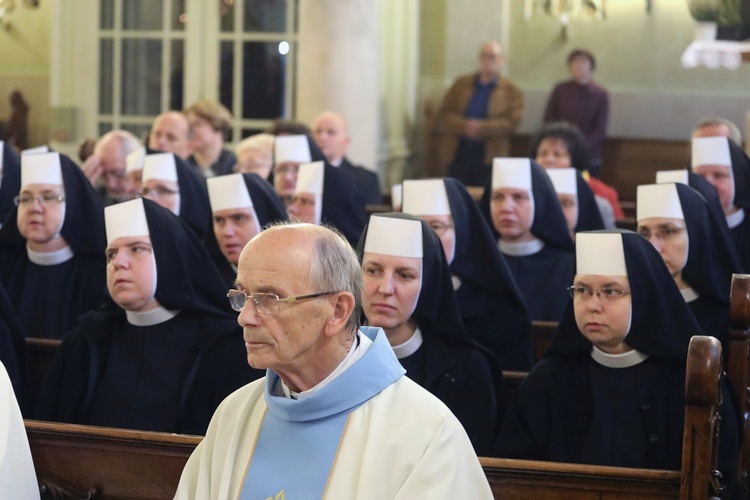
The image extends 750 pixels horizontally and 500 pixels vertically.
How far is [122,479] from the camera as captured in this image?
3771mm

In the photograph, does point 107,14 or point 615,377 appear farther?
point 107,14

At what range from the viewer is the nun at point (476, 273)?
551 centimetres

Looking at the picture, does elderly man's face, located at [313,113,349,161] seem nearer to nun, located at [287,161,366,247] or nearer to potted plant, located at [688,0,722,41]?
nun, located at [287,161,366,247]

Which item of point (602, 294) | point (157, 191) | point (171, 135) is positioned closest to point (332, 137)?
point (171, 135)

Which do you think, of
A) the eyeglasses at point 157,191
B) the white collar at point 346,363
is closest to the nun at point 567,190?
the eyeglasses at point 157,191

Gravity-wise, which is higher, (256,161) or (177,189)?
(256,161)

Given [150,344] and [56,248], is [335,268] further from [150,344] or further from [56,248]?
[56,248]

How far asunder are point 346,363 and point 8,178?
204 inches

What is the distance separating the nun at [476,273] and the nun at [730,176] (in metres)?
1.86

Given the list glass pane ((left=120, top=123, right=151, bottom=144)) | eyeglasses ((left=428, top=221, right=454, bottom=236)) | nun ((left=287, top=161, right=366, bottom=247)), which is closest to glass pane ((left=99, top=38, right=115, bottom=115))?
glass pane ((left=120, top=123, right=151, bottom=144))

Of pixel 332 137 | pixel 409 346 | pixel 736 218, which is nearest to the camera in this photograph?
pixel 409 346

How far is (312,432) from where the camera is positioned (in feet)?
9.95

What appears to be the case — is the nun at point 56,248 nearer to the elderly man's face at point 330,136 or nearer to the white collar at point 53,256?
the white collar at point 53,256

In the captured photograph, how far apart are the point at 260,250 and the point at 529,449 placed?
5.51 ft
